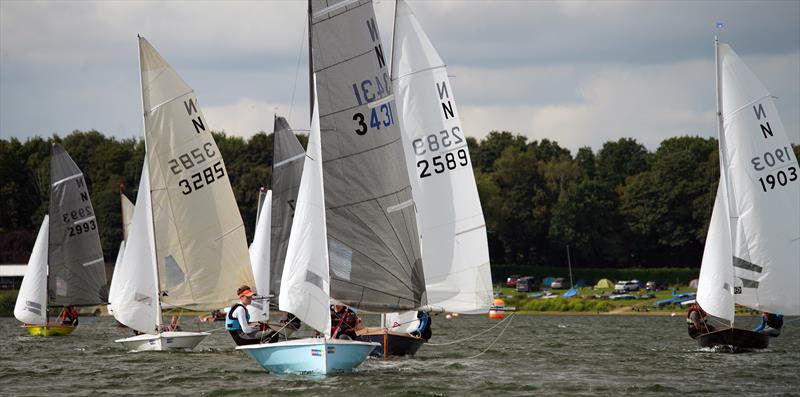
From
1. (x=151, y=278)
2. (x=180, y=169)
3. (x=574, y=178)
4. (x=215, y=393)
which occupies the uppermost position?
(x=574, y=178)

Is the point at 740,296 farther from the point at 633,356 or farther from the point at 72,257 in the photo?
the point at 72,257

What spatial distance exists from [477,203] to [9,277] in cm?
6560

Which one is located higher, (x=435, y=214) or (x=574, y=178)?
(x=574, y=178)

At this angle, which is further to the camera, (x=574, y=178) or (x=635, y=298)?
(x=574, y=178)

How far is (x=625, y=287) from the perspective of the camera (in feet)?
287

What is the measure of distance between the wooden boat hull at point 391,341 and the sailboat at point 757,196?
29.9ft

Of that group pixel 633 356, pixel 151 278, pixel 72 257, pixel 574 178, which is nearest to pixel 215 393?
pixel 151 278

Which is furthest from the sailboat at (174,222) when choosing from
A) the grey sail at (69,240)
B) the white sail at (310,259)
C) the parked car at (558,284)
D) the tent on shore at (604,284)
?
the parked car at (558,284)

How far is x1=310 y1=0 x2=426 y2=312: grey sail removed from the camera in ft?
83.5

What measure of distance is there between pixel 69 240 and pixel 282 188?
12.4 meters

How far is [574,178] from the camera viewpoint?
108438 millimetres

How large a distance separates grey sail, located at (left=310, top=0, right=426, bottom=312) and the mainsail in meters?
12.1

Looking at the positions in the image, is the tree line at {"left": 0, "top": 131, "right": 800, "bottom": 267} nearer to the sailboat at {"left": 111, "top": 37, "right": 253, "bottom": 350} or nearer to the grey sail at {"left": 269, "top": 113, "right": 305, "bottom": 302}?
the grey sail at {"left": 269, "top": 113, "right": 305, "bottom": 302}

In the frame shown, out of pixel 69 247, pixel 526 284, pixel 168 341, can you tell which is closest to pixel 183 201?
pixel 168 341
